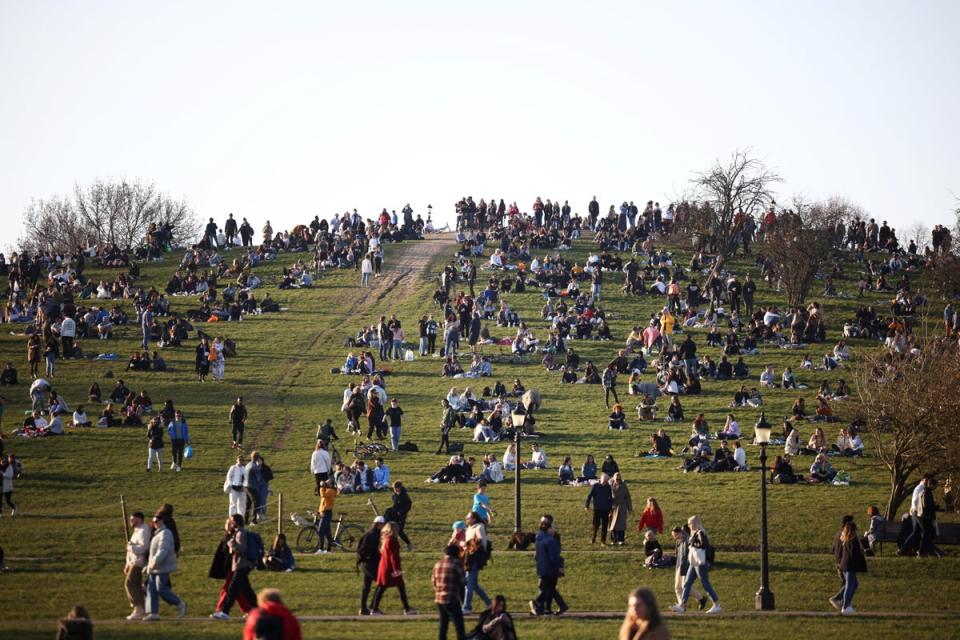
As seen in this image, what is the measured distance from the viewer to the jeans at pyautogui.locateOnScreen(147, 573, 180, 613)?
2105 centimetres

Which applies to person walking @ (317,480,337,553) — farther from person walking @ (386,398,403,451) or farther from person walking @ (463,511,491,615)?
person walking @ (386,398,403,451)

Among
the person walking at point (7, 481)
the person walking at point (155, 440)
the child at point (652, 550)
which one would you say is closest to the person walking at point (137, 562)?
the child at point (652, 550)

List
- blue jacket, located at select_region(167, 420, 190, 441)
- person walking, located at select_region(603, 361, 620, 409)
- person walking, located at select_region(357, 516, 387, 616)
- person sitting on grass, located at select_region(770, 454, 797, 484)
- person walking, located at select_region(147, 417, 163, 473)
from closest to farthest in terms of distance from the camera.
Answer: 1. person walking, located at select_region(357, 516, 387, 616)
2. person sitting on grass, located at select_region(770, 454, 797, 484)
3. person walking, located at select_region(147, 417, 163, 473)
4. blue jacket, located at select_region(167, 420, 190, 441)
5. person walking, located at select_region(603, 361, 620, 409)

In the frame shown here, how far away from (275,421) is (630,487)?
14899 millimetres

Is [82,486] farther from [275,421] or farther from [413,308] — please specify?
[413,308]

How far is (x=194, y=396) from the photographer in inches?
1879

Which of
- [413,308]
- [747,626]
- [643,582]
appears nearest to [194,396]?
[413,308]

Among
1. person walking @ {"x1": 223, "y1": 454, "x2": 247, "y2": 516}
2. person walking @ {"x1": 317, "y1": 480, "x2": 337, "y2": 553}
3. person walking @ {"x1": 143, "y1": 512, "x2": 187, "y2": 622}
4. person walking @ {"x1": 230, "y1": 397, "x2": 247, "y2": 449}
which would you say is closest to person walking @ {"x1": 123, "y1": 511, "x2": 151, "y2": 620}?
person walking @ {"x1": 143, "y1": 512, "x2": 187, "y2": 622}

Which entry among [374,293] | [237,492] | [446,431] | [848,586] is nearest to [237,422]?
[446,431]

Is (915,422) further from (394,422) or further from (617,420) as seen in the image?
(394,422)

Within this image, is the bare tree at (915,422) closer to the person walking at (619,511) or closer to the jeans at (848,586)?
the person walking at (619,511)

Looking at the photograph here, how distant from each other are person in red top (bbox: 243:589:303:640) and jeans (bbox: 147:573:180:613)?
8054mm

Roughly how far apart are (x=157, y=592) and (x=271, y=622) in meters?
8.55

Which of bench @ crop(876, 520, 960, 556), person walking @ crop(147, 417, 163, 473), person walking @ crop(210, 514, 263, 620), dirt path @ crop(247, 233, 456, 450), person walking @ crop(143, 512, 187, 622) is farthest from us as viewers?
dirt path @ crop(247, 233, 456, 450)
